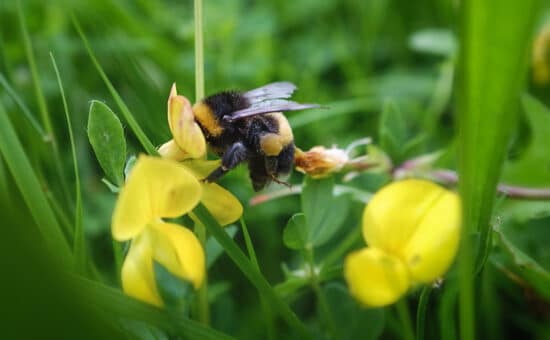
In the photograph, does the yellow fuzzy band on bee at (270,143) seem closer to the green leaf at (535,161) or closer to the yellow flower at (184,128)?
the yellow flower at (184,128)

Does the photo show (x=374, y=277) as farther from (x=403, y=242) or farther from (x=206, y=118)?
(x=206, y=118)

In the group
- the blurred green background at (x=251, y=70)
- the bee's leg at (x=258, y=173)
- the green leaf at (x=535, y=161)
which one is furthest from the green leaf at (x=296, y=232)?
the green leaf at (x=535, y=161)

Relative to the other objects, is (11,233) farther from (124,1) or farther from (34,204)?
(124,1)

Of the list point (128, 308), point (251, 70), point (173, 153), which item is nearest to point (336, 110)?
point (251, 70)

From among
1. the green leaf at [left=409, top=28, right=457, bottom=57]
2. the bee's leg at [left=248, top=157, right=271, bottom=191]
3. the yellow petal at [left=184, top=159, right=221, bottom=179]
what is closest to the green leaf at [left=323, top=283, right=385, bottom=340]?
the bee's leg at [left=248, top=157, right=271, bottom=191]

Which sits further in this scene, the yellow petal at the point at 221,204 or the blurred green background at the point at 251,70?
the blurred green background at the point at 251,70

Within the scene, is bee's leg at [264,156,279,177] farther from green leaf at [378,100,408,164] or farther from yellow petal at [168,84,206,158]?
green leaf at [378,100,408,164]
